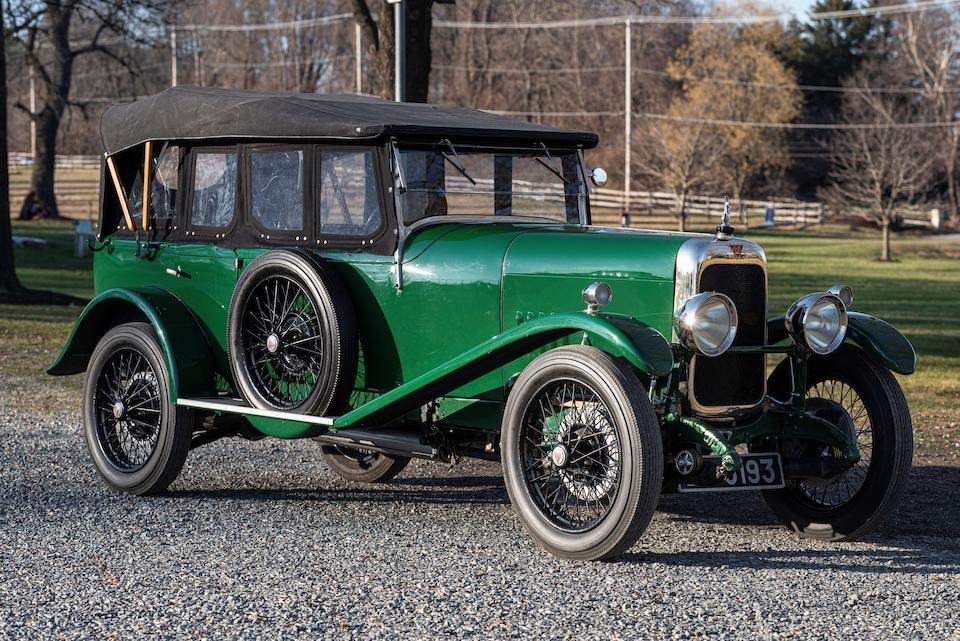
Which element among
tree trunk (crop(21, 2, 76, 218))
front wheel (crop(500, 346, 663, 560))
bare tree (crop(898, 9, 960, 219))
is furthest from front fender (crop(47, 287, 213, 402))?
bare tree (crop(898, 9, 960, 219))

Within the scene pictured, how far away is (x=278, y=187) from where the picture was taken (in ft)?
22.8

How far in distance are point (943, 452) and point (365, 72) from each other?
173 ft

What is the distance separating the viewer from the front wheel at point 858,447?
603 centimetres

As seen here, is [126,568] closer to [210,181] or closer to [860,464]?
[210,181]

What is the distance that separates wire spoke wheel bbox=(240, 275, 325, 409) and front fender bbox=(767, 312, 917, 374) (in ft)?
7.30

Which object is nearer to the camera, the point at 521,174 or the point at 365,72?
the point at 521,174

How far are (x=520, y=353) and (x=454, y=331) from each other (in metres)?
0.52

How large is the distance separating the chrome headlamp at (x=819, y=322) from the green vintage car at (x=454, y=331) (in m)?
0.01

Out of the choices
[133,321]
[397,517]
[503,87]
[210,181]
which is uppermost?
[503,87]

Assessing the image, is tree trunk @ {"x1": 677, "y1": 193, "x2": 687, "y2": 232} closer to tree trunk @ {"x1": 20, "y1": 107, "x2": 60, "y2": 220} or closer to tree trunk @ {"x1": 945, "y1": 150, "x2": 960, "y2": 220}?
tree trunk @ {"x1": 945, "y1": 150, "x2": 960, "y2": 220}

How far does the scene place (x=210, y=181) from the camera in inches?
288

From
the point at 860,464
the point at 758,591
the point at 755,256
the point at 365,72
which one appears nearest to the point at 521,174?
the point at 755,256

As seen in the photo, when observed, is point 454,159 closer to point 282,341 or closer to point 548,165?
point 548,165

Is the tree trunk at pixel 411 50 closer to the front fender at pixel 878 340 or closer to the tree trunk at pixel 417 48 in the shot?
the tree trunk at pixel 417 48
